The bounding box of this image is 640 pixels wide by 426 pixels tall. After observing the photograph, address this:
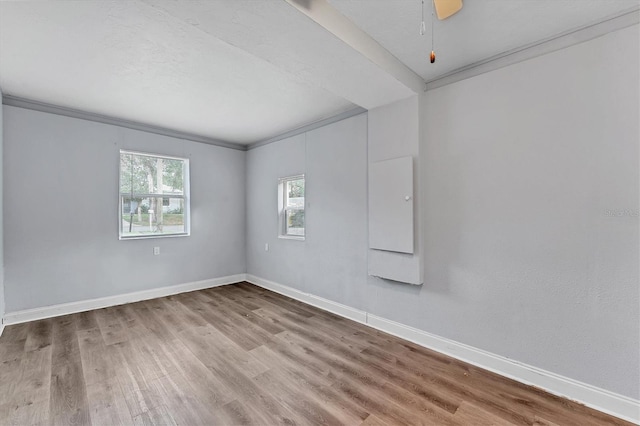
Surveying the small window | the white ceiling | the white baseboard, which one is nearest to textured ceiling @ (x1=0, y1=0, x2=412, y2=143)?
the white ceiling

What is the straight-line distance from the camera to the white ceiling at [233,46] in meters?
1.66

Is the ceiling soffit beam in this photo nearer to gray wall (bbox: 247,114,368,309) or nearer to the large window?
gray wall (bbox: 247,114,368,309)

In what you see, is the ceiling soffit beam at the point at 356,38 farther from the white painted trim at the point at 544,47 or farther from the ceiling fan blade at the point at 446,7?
the ceiling fan blade at the point at 446,7

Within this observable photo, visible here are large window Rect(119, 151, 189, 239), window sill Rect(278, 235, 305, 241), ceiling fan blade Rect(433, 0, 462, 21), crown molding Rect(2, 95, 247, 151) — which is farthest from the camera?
window sill Rect(278, 235, 305, 241)

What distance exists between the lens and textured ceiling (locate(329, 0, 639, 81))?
1669mm

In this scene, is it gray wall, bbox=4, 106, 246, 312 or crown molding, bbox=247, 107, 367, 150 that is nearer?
gray wall, bbox=4, 106, 246, 312

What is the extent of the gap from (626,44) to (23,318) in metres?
6.10

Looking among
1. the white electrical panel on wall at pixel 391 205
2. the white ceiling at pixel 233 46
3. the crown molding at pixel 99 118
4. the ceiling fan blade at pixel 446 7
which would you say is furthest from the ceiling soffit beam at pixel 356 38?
the crown molding at pixel 99 118

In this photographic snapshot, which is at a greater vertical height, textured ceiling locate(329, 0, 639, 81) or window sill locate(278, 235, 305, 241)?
textured ceiling locate(329, 0, 639, 81)

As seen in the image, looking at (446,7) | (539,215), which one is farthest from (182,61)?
(539,215)

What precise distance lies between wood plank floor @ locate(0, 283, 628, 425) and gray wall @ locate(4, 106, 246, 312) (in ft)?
1.86

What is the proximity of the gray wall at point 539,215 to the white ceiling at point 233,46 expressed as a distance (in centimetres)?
35

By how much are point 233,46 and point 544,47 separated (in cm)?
229

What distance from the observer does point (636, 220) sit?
5.56 ft
